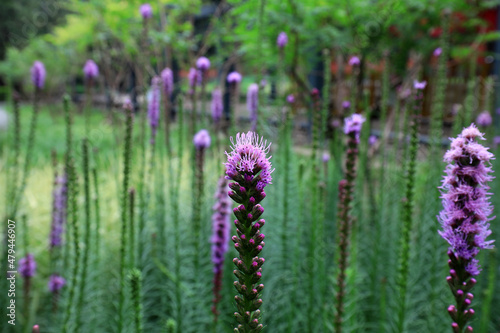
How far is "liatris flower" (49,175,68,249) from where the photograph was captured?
264 centimetres

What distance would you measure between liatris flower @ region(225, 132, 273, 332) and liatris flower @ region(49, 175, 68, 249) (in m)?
2.10

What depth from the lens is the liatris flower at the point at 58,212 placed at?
264cm

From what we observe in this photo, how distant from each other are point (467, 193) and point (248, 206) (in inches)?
19.1

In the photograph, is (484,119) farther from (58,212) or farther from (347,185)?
(58,212)

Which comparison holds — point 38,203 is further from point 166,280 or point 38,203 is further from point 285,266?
point 285,266

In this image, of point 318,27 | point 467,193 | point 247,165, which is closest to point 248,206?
point 247,165

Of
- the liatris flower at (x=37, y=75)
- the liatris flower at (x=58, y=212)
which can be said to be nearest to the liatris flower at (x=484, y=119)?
the liatris flower at (x=58, y=212)

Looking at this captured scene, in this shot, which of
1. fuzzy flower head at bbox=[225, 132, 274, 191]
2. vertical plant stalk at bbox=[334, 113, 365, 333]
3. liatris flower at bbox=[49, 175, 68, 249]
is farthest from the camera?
liatris flower at bbox=[49, 175, 68, 249]

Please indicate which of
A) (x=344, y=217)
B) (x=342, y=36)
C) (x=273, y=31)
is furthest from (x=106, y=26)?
(x=344, y=217)

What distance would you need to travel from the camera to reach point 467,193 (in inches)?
35.8

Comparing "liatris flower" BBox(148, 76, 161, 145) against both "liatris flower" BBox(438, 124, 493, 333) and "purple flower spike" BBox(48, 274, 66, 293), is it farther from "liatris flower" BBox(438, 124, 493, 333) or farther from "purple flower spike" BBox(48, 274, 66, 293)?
"liatris flower" BBox(438, 124, 493, 333)

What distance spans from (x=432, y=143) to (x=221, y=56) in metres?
5.34

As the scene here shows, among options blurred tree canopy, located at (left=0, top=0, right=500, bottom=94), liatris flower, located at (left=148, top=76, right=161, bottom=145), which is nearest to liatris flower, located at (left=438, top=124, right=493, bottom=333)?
blurred tree canopy, located at (left=0, top=0, right=500, bottom=94)

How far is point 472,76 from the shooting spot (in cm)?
300
